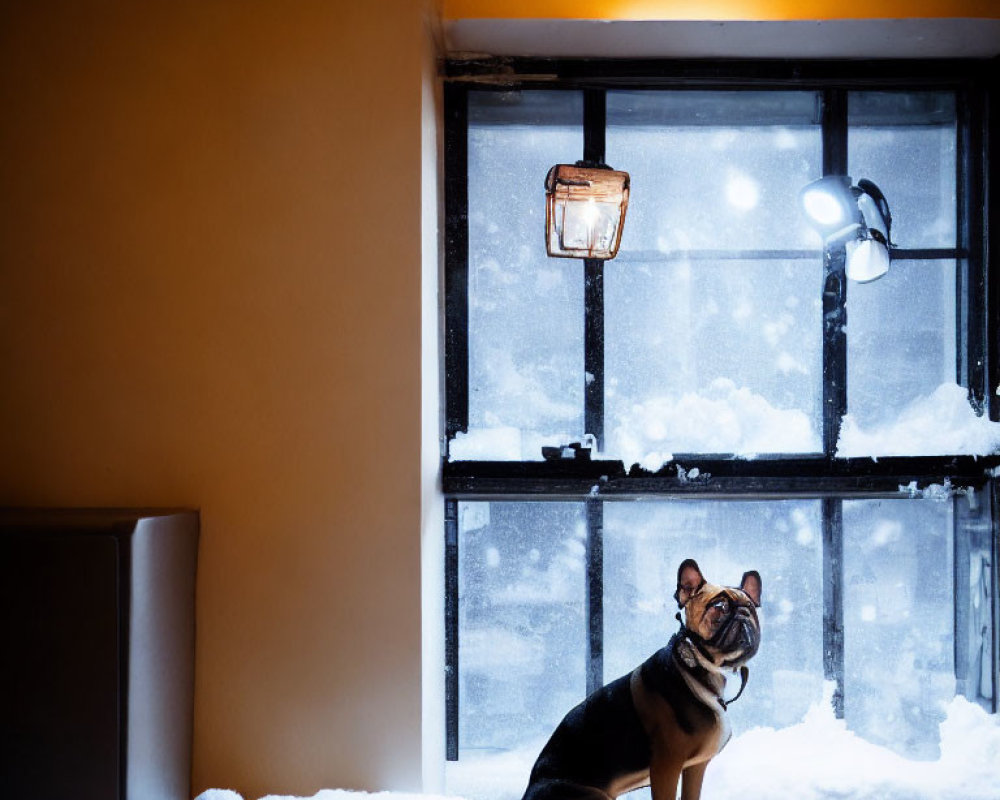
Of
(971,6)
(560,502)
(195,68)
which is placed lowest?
(560,502)

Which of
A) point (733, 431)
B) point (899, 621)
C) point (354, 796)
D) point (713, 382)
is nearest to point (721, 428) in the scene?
point (733, 431)

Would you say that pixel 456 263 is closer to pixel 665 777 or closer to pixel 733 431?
pixel 733 431

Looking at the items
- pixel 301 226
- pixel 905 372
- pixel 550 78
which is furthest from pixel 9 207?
pixel 905 372

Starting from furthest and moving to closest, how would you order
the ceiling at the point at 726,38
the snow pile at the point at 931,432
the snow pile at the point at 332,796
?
the snow pile at the point at 931,432
the ceiling at the point at 726,38
the snow pile at the point at 332,796

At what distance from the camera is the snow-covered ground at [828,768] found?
2262mm

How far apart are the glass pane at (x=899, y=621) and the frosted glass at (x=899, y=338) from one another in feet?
1.21

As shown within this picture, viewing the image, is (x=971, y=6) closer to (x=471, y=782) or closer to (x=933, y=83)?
(x=933, y=83)

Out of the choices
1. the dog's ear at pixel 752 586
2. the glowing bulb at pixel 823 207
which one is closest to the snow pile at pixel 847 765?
the dog's ear at pixel 752 586

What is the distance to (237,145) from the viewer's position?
1.96 metres

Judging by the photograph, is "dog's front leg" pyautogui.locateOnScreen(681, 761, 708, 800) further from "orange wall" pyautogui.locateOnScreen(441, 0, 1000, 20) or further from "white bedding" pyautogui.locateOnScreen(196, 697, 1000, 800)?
"orange wall" pyautogui.locateOnScreen(441, 0, 1000, 20)

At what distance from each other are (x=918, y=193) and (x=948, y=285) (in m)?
0.33

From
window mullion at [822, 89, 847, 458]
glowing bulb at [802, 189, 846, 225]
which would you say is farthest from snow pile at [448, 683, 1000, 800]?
glowing bulb at [802, 189, 846, 225]

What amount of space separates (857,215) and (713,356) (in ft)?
2.03

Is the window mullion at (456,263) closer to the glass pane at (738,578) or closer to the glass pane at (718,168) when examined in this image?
the glass pane at (718,168)
